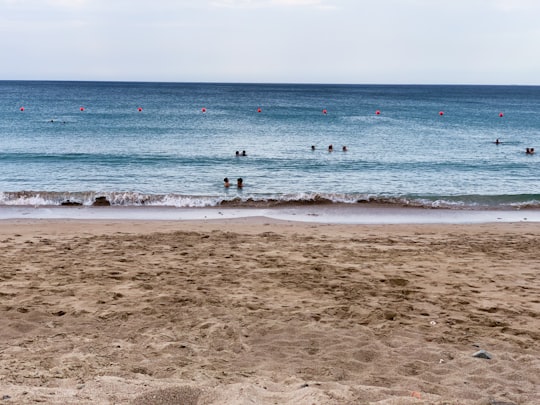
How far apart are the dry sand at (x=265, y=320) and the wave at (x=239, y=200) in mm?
6570

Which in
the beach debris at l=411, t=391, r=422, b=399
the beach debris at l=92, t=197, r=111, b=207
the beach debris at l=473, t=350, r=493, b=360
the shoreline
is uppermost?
the beach debris at l=411, t=391, r=422, b=399

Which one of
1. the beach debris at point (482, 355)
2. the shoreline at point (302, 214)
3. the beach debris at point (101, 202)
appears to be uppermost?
the beach debris at point (482, 355)

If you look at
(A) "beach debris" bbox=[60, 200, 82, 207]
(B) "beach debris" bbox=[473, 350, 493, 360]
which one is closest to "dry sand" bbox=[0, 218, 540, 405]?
(B) "beach debris" bbox=[473, 350, 493, 360]

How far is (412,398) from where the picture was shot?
5250 mm

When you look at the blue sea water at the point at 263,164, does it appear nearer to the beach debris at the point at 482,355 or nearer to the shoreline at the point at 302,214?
the shoreline at the point at 302,214

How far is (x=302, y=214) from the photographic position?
18000 millimetres

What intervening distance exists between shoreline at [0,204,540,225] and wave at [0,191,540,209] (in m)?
0.58

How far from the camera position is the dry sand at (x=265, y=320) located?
18.4 ft

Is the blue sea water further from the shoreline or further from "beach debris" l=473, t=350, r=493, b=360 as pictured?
"beach debris" l=473, t=350, r=493, b=360

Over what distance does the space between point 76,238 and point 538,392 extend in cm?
1024

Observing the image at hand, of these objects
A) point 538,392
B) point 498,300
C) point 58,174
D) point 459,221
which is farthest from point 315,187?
point 538,392

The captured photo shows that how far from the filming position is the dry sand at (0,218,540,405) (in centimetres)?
→ 560

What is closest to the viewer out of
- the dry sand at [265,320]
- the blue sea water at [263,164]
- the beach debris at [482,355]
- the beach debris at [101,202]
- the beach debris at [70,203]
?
the dry sand at [265,320]

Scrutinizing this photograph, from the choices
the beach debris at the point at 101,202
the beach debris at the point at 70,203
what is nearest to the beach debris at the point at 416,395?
the beach debris at the point at 101,202
